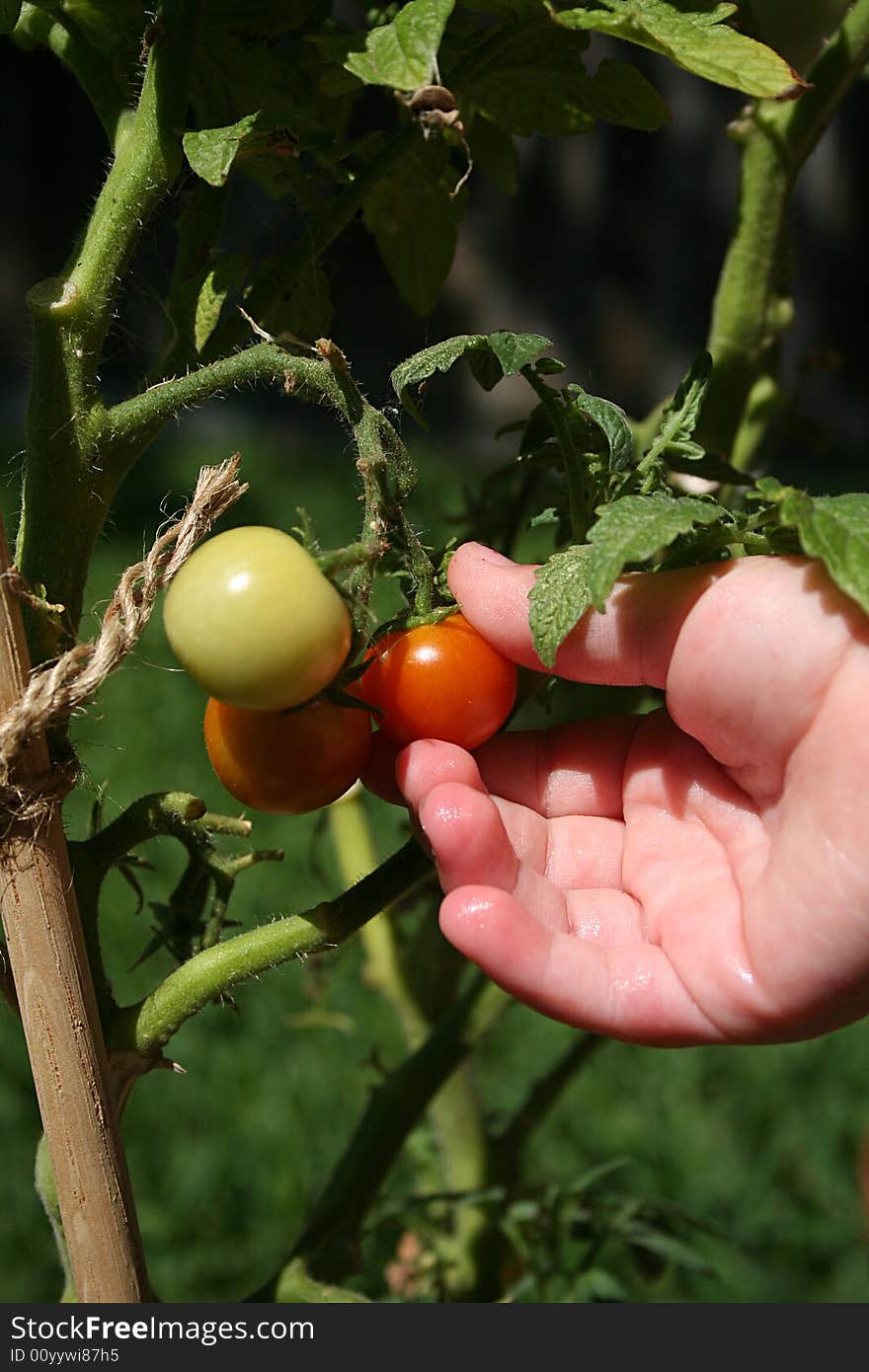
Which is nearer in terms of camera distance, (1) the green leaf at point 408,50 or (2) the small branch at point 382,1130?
(1) the green leaf at point 408,50

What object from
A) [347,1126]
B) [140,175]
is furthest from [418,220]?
[347,1126]

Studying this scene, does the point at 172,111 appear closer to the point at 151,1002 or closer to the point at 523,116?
the point at 523,116

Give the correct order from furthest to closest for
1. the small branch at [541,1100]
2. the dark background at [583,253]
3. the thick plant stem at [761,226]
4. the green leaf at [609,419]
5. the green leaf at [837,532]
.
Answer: the dark background at [583,253], the small branch at [541,1100], the thick plant stem at [761,226], the green leaf at [609,419], the green leaf at [837,532]

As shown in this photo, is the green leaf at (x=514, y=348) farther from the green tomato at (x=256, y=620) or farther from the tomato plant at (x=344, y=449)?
the green tomato at (x=256, y=620)

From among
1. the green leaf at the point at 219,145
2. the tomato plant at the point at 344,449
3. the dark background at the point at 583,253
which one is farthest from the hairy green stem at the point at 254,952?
the dark background at the point at 583,253

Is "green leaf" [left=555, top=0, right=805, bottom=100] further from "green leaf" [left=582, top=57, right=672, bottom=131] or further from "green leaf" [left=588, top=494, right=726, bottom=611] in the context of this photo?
"green leaf" [left=588, top=494, right=726, bottom=611]
